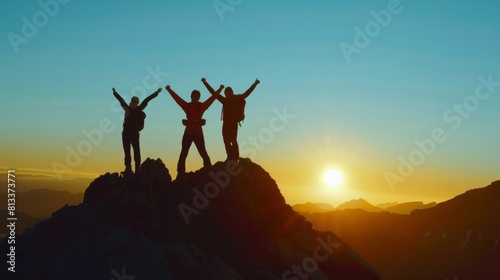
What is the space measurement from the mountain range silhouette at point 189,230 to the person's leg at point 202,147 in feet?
1.94

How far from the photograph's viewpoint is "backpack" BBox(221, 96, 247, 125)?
74.5 ft

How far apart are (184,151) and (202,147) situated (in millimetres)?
875

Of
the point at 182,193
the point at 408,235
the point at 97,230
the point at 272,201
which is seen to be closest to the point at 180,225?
the point at 182,193

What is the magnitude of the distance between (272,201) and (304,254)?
3.35 m

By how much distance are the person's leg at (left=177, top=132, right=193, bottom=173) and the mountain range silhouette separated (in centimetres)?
90

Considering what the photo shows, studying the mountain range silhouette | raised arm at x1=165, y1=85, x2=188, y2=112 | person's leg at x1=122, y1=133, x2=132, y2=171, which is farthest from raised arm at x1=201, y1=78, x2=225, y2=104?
person's leg at x1=122, y1=133, x2=132, y2=171

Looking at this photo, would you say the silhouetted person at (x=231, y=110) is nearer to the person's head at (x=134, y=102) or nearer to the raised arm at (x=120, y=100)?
the person's head at (x=134, y=102)

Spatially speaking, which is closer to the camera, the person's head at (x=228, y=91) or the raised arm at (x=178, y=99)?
the raised arm at (x=178, y=99)

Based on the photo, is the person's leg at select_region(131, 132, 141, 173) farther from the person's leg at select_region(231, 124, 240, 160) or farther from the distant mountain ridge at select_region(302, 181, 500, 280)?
the distant mountain ridge at select_region(302, 181, 500, 280)

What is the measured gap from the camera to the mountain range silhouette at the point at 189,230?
18891 millimetres

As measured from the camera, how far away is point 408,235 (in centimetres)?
12019

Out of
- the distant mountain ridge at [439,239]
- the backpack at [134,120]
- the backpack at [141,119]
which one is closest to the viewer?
the backpack at [134,120]

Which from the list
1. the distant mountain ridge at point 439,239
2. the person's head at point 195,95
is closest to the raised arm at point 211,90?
the person's head at point 195,95

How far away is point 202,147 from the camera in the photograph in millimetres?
22984
